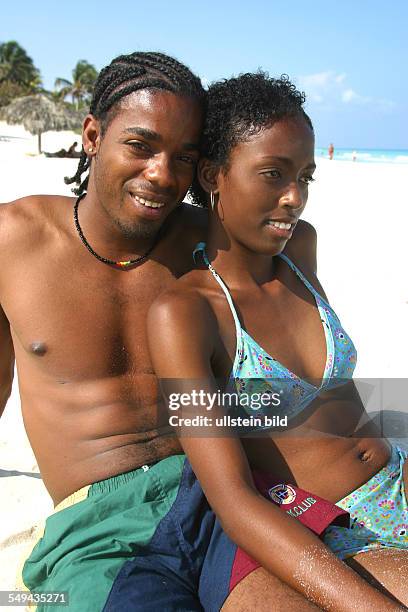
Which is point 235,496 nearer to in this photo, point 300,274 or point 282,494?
point 282,494

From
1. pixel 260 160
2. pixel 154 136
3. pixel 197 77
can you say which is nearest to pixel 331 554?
pixel 260 160

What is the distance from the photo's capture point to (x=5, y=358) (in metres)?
2.49

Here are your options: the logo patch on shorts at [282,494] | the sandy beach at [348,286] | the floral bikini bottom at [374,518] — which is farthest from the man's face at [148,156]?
the sandy beach at [348,286]

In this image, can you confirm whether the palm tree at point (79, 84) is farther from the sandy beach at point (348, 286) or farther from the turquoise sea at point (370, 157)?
the sandy beach at point (348, 286)

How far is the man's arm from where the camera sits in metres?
2.37

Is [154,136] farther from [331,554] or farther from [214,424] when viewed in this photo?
[331,554]

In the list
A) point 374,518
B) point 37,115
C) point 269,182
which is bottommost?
point 37,115

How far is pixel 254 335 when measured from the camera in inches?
75.8

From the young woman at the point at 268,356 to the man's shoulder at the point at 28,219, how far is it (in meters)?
0.56

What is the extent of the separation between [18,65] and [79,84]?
5.52 m

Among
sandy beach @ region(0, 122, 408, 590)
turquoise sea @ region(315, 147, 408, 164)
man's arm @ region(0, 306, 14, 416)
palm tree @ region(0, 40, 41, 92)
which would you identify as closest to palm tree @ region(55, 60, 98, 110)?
palm tree @ region(0, 40, 41, 92)

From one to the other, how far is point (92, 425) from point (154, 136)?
0.97 metres

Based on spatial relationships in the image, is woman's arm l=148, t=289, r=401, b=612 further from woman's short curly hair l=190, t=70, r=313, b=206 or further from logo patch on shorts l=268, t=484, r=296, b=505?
woman's short curly hair l=190, t=70, r=313, b=206

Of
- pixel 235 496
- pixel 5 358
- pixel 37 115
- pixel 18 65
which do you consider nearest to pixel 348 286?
pixel 5 358
